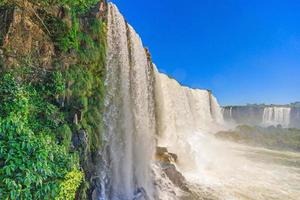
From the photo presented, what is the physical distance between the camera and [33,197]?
13.4 feet

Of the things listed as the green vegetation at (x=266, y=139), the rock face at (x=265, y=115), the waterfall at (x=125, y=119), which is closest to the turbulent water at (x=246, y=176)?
the waterfall at (x=125, y=119)

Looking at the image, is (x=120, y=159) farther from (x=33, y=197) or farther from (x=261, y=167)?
(x=261, y=167)

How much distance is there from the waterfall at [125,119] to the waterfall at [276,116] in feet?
114

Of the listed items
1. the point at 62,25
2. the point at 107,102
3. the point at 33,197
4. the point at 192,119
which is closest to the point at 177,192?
the point at 107,102

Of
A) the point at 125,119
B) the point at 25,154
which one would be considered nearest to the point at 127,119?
the point at 125,119

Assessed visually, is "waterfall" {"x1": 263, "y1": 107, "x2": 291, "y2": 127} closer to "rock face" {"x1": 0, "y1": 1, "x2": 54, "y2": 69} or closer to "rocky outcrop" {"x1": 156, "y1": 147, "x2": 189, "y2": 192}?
"rocky outcrop" {"x1": 156, "y1": 147, "x2": 189, "y2": 192}

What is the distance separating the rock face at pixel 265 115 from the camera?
39219 millimetres

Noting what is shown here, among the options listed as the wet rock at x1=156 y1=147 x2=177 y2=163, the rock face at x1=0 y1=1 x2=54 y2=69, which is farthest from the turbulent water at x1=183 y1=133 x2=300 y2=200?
the rock face at x1=0 y1=1 x2=54 y2=69

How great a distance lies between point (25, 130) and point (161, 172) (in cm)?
679

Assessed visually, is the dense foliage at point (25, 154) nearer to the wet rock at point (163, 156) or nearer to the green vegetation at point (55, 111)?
the green vegetation at point (55, 111)

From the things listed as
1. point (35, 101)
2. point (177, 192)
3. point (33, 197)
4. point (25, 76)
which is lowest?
point (177, 192)

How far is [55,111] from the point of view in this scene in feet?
18.6

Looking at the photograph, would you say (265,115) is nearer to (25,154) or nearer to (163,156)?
(163,156)

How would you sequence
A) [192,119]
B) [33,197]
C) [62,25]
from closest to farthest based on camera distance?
[33,197]
[62,25]
[192,119]
